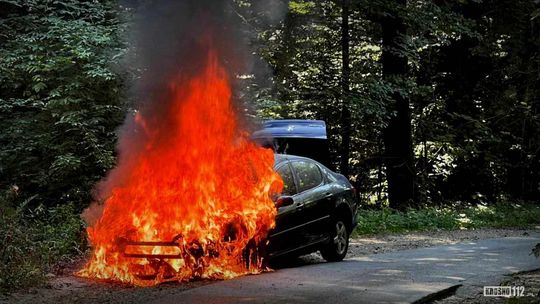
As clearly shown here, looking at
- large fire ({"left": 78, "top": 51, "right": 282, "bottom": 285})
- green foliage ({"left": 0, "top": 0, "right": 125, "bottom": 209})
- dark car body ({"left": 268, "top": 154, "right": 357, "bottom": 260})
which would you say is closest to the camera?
large fire ({"left": 78, "top": 51, "right": 282, "bottom": 285})

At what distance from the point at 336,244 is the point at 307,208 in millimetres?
1239

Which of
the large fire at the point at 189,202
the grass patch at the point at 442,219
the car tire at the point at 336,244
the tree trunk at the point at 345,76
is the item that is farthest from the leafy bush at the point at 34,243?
the tree trunk at the point at 345,76

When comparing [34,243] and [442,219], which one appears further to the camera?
[442,219]

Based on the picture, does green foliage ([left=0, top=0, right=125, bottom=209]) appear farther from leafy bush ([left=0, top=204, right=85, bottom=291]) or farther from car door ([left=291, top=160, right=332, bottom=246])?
car door ([left=291, top=160, right=332, bottom=246])

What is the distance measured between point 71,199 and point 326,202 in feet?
19.3

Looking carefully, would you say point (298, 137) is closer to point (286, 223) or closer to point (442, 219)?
point (286, 223)

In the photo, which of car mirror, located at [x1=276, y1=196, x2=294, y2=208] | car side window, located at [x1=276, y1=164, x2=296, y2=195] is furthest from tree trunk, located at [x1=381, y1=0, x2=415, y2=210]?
car mirror, located at [x1=276, y1=196, x2=294, y2=208]

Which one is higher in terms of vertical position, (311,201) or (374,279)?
(311,201)

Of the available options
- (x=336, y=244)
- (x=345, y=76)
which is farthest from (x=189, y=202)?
(x=345, y=76)

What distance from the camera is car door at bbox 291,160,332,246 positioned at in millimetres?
9883

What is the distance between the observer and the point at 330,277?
901 centimetres

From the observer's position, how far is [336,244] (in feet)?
35.7

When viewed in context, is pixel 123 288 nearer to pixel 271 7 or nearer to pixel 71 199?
pixel 71 199

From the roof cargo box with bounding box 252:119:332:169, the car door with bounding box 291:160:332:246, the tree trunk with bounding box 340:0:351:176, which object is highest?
the tree trunk with bounding box 340:0:351:176
